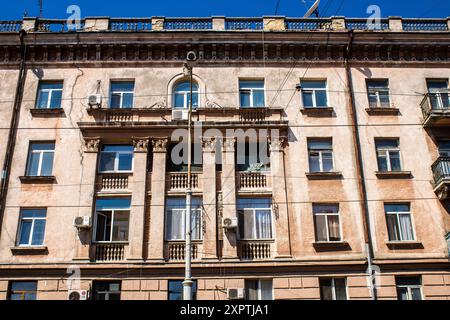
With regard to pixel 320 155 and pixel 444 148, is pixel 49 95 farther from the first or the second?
pixel 444 148

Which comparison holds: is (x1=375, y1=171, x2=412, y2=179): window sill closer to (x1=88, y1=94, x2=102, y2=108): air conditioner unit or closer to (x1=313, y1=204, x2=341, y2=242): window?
(x1=313, y1=204, x2=341, y2=242): window

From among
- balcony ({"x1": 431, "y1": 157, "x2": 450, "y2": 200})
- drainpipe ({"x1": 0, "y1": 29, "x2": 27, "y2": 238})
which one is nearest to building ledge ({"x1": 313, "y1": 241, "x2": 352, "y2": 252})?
balcony ({"x1": 431, "y1": 157, "x2": 450, "y2": 200})

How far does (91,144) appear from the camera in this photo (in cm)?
1862

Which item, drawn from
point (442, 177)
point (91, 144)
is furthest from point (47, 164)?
point (442, 177)

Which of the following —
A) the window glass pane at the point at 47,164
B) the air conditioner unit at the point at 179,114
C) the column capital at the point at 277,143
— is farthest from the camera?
the air conditioner unit at the point at 179,114

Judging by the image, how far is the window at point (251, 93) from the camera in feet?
65.1

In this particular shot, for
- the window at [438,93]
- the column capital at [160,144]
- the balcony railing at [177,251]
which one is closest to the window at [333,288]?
the balcony railing at [177,251]

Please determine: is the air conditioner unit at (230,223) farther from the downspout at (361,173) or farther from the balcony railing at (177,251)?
the downspout at (361,173)

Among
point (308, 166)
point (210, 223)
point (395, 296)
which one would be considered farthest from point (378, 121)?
point (210, 223)

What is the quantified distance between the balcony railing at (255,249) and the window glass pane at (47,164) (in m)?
8.07

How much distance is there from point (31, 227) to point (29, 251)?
3.33 feet

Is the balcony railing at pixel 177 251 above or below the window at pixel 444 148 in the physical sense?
below

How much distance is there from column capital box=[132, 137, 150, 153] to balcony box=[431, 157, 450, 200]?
1144 centimetres

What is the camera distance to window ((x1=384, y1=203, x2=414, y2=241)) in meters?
17.8
